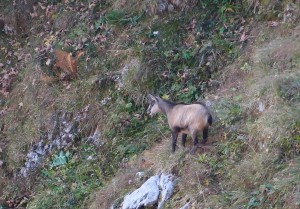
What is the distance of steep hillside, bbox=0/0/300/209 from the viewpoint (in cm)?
724

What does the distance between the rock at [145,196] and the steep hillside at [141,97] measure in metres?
0.22

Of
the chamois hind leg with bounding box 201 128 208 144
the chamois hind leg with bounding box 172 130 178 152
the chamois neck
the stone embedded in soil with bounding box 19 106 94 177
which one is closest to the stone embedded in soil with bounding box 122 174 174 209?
the chamois hind leg with bounding box 172 130 178 152

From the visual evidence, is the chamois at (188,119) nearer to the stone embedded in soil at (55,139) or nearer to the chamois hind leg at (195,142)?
the chamois hind leg at (195,142)

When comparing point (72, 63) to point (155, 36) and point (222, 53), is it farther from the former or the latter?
point (222, 53)

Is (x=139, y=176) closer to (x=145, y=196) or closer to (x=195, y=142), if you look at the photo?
(x=145, y=196)

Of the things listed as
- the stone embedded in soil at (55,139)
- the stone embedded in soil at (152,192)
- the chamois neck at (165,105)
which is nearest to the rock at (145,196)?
the stone embedded in soil at (152,192)

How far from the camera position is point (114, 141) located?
10.1 meters

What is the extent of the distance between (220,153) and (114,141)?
283 cm

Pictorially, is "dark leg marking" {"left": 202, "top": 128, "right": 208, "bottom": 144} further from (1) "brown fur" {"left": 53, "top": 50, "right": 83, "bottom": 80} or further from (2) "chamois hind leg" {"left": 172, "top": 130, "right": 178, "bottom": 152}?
(1) "brown fur" {"left": 53, "top": 50, "right": 83, "bottom": 80}

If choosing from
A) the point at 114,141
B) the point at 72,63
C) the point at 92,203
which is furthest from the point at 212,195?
the point at 72,63

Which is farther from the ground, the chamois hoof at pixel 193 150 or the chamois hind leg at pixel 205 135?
the chamois hind leg at pixel 205 135

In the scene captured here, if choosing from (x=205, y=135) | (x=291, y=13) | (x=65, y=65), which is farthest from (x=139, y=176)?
(x=65, y=65)

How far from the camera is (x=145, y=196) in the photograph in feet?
25.2

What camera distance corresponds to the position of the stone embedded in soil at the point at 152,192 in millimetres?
7548
